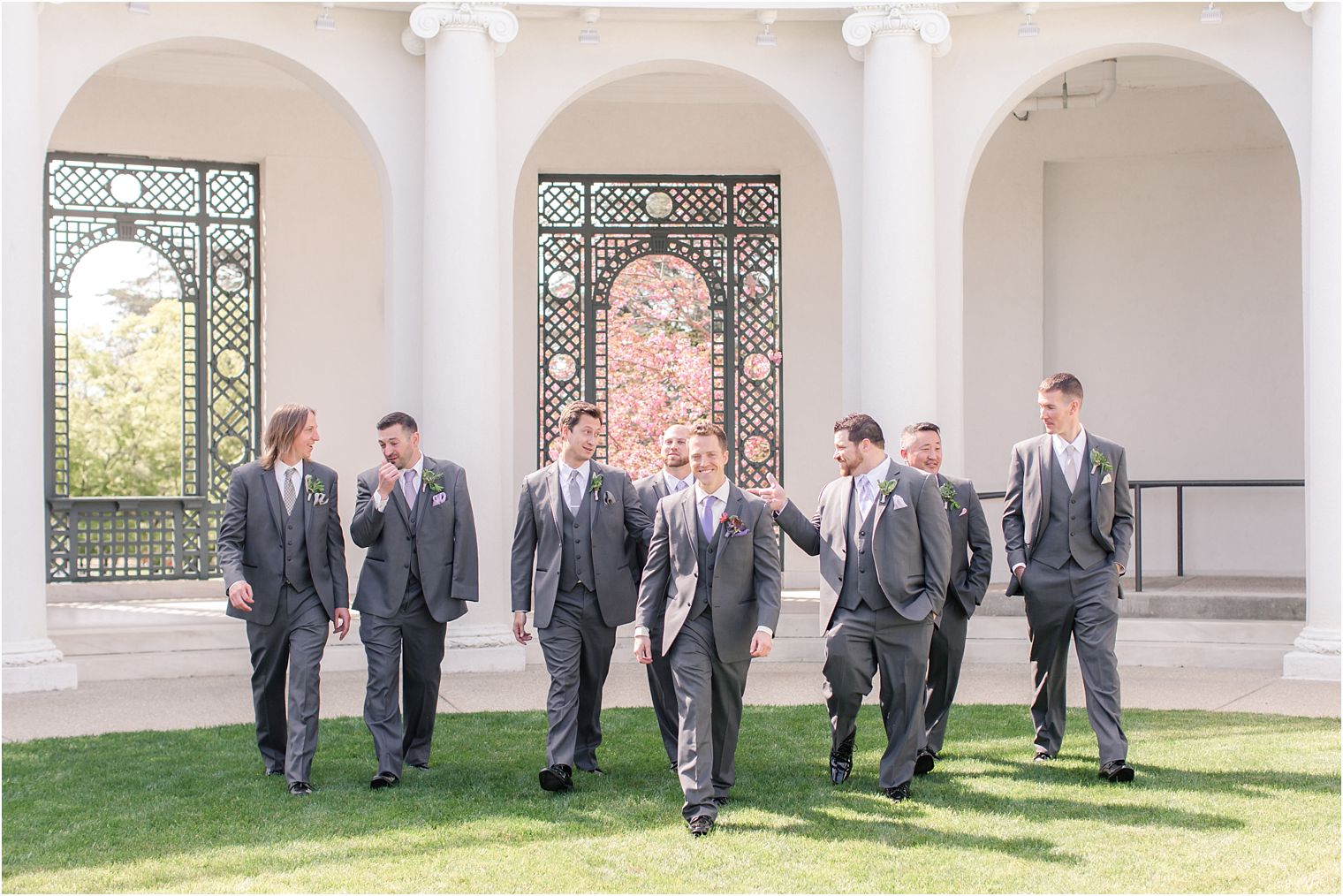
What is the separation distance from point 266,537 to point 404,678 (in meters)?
0.90

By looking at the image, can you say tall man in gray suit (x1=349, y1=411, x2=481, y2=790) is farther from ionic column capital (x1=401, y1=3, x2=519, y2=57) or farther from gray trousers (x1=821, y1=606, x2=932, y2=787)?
ionic column capital (x1=401, y1=3, x2=519, y2=57)

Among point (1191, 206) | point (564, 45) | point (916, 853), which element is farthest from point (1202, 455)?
point (916, 853)

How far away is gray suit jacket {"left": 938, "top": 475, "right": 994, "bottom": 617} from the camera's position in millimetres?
6512

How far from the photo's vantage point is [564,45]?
10.2 m

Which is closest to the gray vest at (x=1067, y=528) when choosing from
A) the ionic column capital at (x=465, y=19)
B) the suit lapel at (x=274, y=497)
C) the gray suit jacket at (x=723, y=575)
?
the gray suit jacket at (x=723, y=575)

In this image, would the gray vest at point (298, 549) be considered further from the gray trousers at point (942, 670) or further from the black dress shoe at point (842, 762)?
the gray trousers at point (942, 670)

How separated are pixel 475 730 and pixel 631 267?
13190mm

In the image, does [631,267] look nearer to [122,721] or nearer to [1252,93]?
[1252,93]

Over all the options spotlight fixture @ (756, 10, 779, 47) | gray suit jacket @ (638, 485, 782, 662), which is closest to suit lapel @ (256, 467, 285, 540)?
gray suit jacket @ (638, 485, 782, 662)

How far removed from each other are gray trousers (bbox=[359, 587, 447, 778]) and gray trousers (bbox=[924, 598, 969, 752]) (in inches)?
89.1

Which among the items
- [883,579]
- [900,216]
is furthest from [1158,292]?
[883,579]

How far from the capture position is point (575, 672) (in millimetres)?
6145

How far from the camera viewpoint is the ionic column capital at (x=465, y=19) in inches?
376

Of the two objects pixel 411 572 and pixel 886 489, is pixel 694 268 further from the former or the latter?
pixel 886 489
